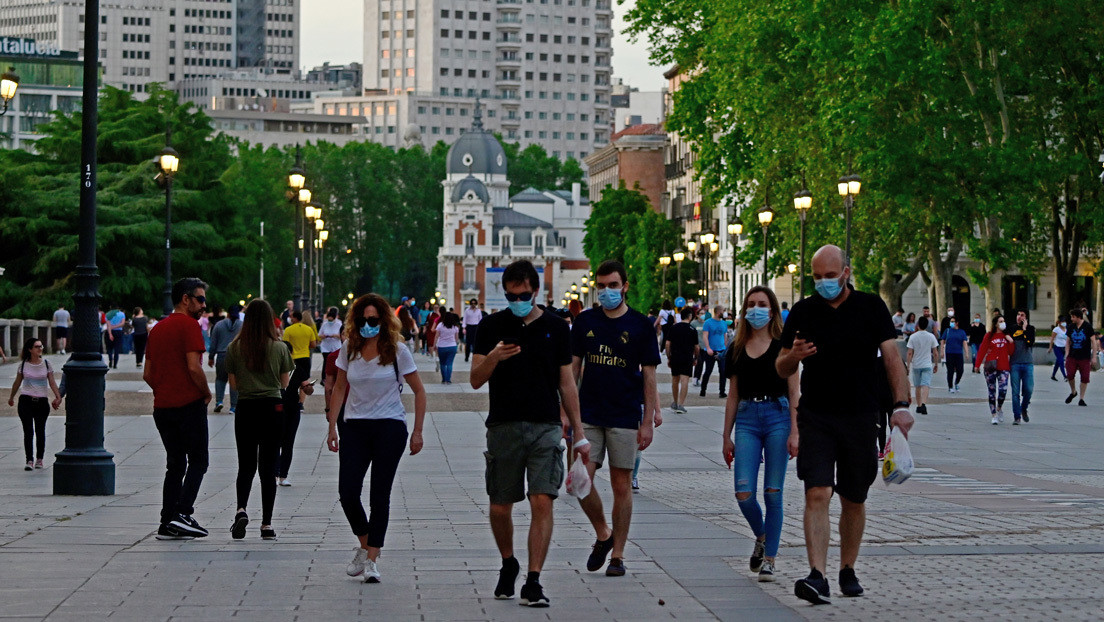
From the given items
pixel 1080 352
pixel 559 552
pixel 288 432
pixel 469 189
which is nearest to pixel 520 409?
pixel 559 552

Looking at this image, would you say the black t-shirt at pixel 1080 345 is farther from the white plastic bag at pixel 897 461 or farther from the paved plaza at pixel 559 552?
the white plastic bag at pixel 897 461

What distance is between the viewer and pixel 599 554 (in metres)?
10.8

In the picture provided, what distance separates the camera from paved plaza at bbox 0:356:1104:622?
9484mm

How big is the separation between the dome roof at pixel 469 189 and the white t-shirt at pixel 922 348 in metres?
162

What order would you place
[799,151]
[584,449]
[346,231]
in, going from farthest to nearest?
[346,231], [799,151], [584,449]

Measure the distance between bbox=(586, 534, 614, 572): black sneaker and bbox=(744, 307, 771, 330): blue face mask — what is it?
60.0 inches

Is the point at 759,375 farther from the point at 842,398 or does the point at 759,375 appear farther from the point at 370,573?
the point at 370,573

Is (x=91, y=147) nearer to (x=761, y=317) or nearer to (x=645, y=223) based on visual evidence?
(x=761, y=317)

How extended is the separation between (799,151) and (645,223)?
62.4 m

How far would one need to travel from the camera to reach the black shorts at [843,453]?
9.83 m

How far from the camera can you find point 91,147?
52.7ft

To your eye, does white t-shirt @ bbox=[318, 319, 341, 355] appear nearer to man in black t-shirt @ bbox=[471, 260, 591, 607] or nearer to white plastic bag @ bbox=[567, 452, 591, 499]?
white plastic bag @ bbox=[567, 452, 591, 499]

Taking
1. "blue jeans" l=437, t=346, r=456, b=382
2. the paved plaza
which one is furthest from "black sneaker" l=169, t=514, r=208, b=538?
"blue jeans" l=437, t=346, r=456, b=382

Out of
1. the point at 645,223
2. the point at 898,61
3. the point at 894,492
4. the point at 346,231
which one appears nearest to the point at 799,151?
the point at 898,61
